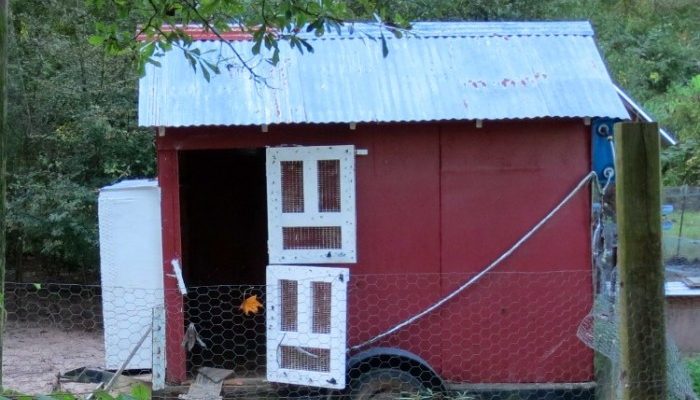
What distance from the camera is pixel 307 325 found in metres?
5.93

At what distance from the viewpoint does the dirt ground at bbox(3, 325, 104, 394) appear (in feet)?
24.4

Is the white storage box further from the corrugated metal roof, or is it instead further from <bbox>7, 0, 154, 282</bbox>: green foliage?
<bbox>7, 0, 154, 282</bbox>: green foliage

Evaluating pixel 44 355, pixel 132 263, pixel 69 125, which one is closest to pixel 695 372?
pixel 132 263

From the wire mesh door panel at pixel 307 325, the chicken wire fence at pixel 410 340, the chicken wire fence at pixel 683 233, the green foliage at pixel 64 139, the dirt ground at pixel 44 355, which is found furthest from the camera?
the green foliage at pixel 64 139

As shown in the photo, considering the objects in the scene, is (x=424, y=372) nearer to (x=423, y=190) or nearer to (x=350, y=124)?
(x=423, y=190)

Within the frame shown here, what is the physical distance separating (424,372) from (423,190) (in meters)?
1.31

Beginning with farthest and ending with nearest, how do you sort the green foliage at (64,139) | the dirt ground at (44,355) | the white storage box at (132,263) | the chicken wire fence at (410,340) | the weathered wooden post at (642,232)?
the green foliage at (64,139) → the dirt ground at (44,355) → the white storage box at (132,263) → the chicken wire fence at (410,340) → the weathered wooden post at (642,232)

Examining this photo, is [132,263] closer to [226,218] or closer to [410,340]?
[410,340]

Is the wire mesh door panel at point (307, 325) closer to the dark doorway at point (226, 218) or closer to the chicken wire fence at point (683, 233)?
the dark doorway at point (226, 218)

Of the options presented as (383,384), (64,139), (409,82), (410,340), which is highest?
(409,82)

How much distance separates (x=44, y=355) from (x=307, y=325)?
4.42 m

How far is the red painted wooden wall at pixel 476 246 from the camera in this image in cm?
621

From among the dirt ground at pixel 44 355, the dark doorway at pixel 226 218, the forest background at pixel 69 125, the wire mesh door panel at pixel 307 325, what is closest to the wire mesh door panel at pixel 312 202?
the wire mesh door panel at pixel 307 325

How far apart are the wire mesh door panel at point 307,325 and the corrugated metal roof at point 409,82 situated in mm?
1085
